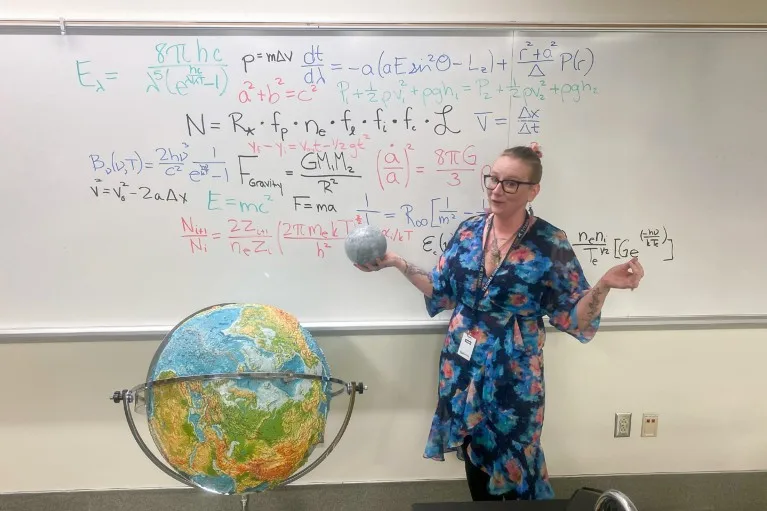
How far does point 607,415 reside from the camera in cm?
191

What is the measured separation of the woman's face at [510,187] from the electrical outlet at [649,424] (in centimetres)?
107

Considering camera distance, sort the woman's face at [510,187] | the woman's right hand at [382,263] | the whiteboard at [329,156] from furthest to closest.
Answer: the whiteboard at [329,156] < the woman's right hand at [382,263] < the woman's face at [510,187]

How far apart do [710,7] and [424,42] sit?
3.27ft

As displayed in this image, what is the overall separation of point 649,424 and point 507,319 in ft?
3.00

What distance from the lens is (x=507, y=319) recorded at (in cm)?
148

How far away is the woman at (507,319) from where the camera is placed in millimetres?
1437

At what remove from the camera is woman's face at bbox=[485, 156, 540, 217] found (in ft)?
4.67

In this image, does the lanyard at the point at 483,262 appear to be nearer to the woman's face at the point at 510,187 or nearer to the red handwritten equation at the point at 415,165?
the woman's face at the point at 510,187

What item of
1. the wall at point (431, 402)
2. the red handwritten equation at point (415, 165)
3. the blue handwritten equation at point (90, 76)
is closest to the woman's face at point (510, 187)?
the red handwritten equation at point (415, 165)

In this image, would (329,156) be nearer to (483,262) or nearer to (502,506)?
(483,262)

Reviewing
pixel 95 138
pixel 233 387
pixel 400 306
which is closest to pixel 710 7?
pixel 400 306

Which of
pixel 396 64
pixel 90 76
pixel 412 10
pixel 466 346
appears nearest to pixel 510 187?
pixel 466 346

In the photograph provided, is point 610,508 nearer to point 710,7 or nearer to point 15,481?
point 710,7

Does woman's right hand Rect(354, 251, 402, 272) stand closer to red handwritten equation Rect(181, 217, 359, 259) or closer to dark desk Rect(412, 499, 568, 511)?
red handwritten equation Rect(181, 217, 359, 259)
